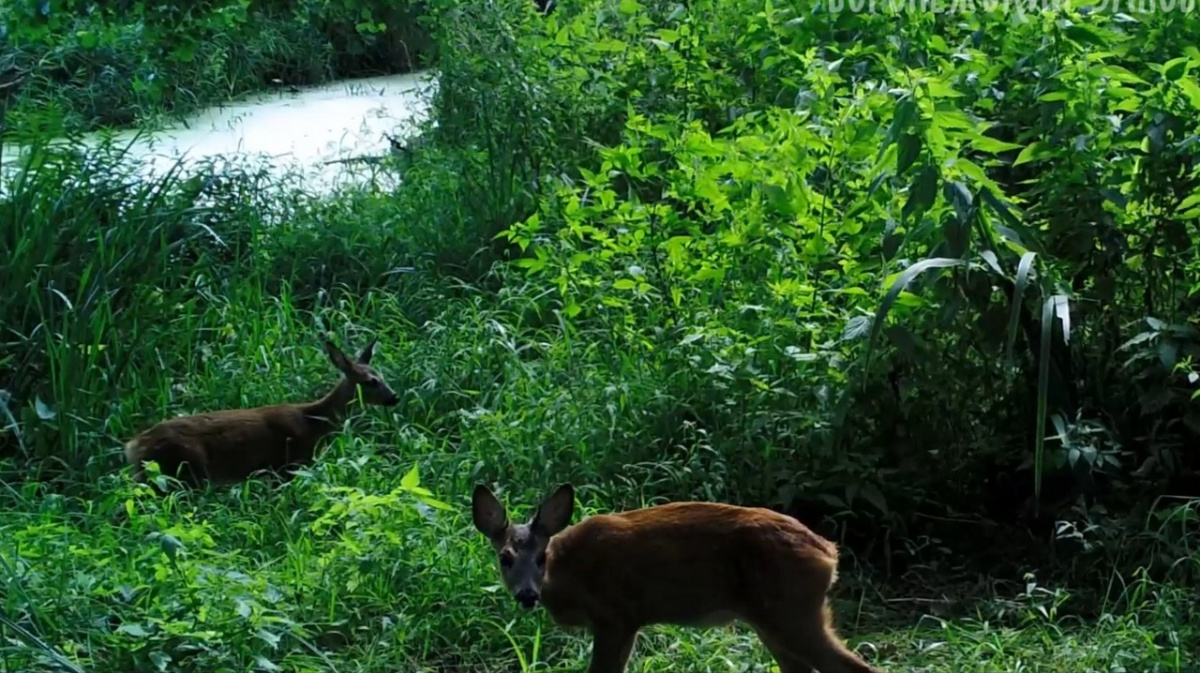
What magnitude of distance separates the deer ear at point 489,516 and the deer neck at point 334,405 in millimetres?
2199

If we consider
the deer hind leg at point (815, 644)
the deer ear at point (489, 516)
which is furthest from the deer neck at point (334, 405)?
the deer hind leg at point (815, 644)

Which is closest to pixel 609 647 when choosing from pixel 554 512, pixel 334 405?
pixel 554 512

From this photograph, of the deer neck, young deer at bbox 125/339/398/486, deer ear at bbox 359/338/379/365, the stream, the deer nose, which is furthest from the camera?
the stream

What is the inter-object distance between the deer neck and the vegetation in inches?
3.5

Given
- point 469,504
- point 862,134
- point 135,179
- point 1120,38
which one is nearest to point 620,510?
point 469,504

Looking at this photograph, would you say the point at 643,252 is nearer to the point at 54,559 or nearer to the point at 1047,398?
the point at 1047,398

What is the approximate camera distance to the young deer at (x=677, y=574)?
444cm

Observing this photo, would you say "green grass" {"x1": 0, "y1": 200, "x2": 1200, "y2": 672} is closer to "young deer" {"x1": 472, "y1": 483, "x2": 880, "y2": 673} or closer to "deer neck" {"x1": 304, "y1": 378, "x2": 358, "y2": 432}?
"deer neck" {"x1": 304, "y1": 378, "x2": 358, "y2": 432}

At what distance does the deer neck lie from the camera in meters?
6.85

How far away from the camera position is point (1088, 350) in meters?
5.69

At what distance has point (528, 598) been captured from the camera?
174 inches

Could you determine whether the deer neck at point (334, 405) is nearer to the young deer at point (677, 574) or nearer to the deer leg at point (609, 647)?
the young deer at point (677, 574)

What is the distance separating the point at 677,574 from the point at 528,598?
16.2 inches

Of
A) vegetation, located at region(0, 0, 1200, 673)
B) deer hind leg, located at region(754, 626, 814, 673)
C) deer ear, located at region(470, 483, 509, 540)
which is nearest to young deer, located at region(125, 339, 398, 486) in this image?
vegetation, located at region(0, 0, 1200, 673)
